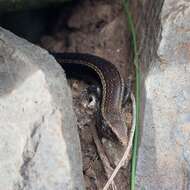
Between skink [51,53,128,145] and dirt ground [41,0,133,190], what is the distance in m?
0.11

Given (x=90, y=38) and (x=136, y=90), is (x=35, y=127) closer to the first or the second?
(x=136, y=90)

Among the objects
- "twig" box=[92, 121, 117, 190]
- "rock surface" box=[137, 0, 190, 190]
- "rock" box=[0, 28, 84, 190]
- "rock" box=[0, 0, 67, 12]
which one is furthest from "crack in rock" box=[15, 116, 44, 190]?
"rock" box=[0, 0, 67, 12]

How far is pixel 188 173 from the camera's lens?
153 inches

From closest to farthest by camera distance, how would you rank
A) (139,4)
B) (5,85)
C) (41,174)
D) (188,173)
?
(41,174) < (5,85) < (188,173) < (139,4)

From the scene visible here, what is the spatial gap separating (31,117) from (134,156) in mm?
940

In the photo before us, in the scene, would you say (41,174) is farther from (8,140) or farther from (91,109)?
(91,109)

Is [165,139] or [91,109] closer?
[165,139]

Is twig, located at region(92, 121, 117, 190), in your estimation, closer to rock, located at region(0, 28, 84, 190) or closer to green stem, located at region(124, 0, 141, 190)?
green stem, located at region(124, 0, 141, 190)

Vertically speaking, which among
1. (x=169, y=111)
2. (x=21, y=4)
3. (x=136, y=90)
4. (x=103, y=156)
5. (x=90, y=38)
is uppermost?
(x=21, y=4)

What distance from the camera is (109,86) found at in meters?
4.62

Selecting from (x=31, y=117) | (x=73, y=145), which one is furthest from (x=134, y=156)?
(x=31, y=117)

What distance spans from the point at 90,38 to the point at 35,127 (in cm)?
176

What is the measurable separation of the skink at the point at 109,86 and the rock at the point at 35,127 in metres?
0.63

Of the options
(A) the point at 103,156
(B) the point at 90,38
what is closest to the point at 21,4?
(B) the point at 90,38
